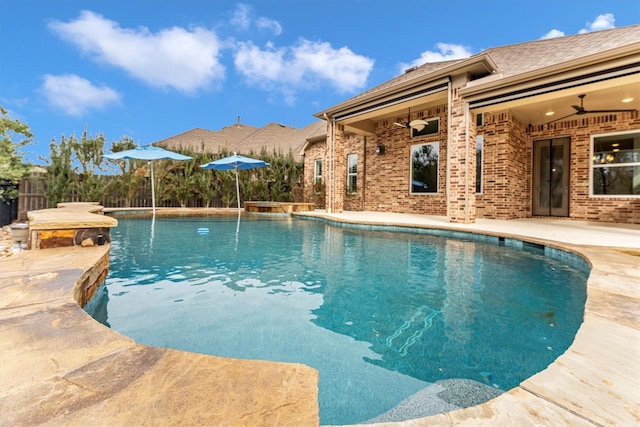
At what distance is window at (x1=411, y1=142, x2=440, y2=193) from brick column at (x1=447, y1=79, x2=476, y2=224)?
2.57 metres

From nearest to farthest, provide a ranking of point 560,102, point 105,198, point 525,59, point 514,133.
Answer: point 560,102
point 525,59
point 514,133
point 105,198

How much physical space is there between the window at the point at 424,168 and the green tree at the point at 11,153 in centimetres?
1186

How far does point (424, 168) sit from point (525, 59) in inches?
158

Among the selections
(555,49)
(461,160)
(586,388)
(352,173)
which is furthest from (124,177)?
(555,49)

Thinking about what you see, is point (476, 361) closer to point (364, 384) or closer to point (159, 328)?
point (364, 384)

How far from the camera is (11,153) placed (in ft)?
28.6

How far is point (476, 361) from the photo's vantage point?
179 centimetres

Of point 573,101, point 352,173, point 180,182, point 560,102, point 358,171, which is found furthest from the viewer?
point 180,182

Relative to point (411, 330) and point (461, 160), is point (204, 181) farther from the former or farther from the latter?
point (411, 330)

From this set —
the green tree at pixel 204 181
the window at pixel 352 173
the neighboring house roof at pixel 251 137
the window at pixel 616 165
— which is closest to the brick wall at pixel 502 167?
the window at pixel 616 165

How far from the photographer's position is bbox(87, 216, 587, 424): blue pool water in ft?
5.63

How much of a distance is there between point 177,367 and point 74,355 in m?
0.41

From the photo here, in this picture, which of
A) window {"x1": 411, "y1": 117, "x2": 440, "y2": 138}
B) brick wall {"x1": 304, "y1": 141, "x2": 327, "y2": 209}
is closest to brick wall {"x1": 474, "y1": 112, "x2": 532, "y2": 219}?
window {"x1": 411, "y1": 117, "x2": 440, "y2": 138}

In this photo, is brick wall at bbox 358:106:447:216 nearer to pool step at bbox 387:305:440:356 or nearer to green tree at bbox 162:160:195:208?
green tree at bbox 162:160:195:208
